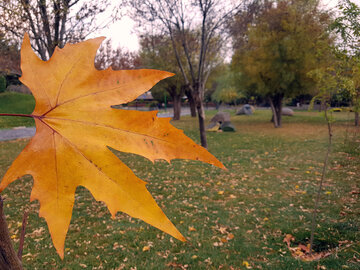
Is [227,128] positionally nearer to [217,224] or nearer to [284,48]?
[284,48]

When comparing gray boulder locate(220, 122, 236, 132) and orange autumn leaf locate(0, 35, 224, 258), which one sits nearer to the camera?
orange autumn leaf locate(0, 35, 224, 258)

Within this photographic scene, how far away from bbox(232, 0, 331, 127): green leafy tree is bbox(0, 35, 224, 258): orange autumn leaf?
60.9 feet

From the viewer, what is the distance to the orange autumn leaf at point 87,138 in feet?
1.84

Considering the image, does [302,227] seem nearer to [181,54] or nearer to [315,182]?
[315,182]

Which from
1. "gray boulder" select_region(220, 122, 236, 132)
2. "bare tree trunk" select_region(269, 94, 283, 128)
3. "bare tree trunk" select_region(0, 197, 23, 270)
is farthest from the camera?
"bare tree trunk" select_region(269, 94, 283, 128)

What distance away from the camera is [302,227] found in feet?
15.8

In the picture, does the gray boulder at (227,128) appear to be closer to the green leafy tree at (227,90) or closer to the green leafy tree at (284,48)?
the green leafy tree at (284,48)

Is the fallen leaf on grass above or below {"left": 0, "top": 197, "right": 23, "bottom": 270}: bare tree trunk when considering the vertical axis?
below

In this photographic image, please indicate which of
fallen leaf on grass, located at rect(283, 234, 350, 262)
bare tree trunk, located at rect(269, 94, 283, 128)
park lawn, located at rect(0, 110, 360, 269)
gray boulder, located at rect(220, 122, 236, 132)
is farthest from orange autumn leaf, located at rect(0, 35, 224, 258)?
bare tree trunk, located at rect(269, 94, 283, 128)

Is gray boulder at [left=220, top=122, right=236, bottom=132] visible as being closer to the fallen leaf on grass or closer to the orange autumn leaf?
the fallen leaf on grass

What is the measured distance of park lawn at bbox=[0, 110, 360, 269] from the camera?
152 inches

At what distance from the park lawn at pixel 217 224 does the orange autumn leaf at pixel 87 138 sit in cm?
151

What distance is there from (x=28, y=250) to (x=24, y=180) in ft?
15.3

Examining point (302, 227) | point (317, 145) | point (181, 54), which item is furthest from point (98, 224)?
point (181, 54)
